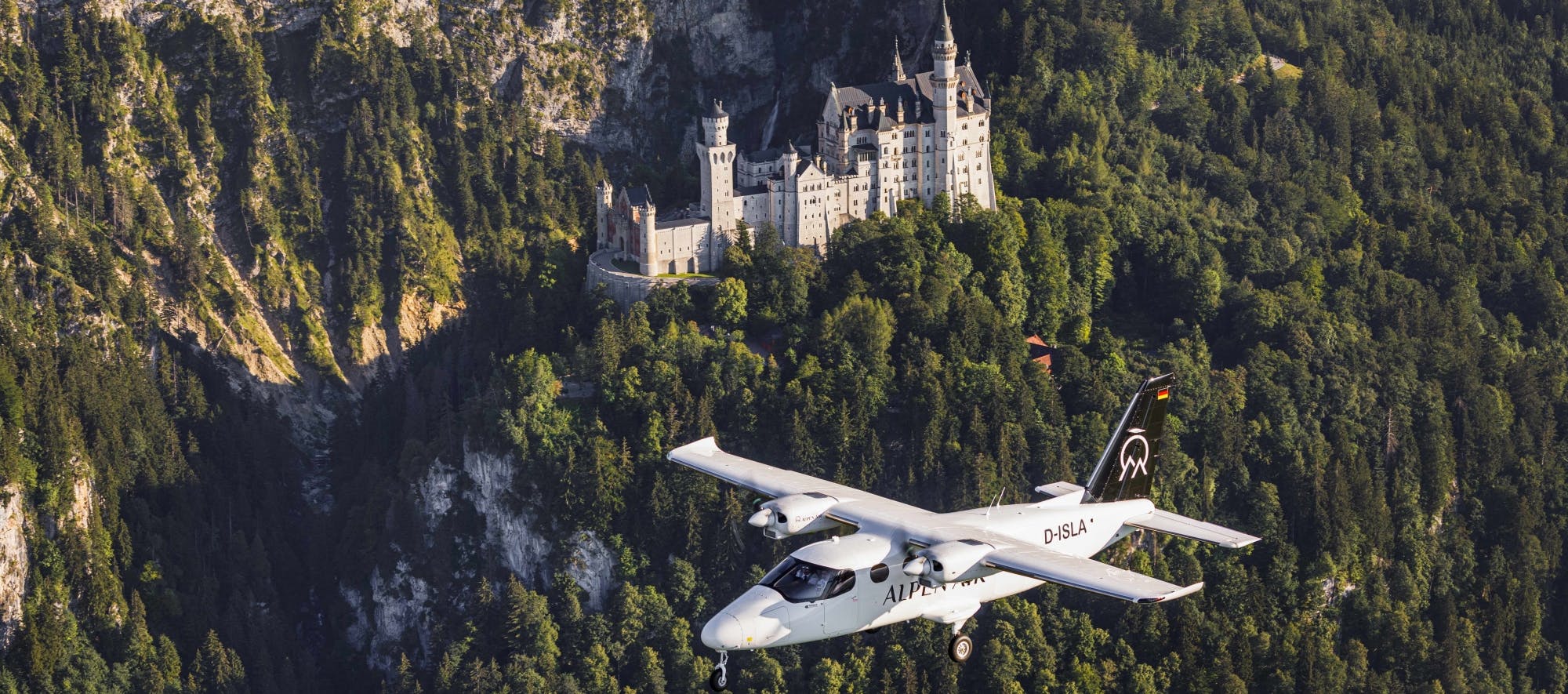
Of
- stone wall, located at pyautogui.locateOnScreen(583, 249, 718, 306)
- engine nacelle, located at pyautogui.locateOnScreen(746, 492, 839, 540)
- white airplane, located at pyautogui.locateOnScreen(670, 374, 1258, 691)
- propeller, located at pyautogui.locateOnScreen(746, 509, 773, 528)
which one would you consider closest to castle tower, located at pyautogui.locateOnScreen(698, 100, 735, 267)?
stone wall, located at pyautogui.locateOnScreen(583, 249, 718, 306)

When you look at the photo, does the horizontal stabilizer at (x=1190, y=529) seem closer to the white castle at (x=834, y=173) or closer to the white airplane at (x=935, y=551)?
the white airplane at (x=935, y=551)

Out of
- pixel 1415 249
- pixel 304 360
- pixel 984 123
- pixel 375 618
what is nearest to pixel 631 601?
pixel 375 618

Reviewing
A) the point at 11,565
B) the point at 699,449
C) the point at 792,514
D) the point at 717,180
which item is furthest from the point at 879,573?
the point at 11,565

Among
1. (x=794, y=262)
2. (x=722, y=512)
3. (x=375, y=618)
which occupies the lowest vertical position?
(x=375, y=618)

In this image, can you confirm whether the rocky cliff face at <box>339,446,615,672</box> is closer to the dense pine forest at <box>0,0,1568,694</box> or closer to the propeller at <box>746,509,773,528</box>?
the dense pine forest at <box>0,0,1568,694</box>

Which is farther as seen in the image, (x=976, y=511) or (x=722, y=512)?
(x=722, y=512)

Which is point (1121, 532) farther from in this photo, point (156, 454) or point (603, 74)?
point (603, 74)

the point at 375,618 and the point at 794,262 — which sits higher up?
the point at 794,262
